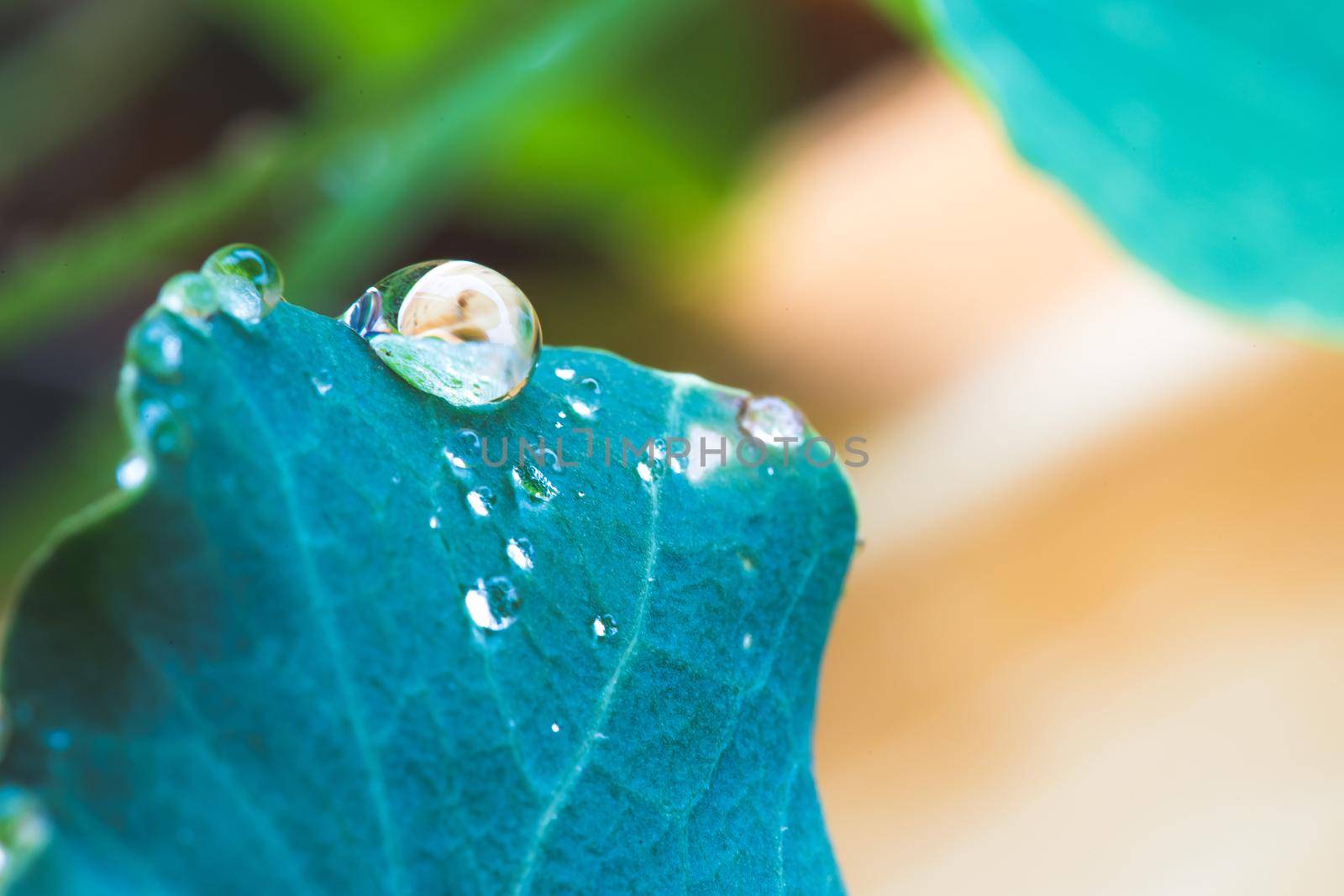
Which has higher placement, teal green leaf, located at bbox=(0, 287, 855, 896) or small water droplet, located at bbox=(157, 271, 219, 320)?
small water droplet, located at bbox=(157, 271, 219, 320)

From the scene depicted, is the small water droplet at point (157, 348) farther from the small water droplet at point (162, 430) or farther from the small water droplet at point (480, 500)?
the small water droplet at point (480, 500)

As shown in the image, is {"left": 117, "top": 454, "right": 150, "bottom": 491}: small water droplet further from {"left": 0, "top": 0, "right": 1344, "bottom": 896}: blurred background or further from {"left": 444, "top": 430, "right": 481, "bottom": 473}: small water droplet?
{"left": 0, "top": 0, "right": 1344, "bottom": 896}: blurred background

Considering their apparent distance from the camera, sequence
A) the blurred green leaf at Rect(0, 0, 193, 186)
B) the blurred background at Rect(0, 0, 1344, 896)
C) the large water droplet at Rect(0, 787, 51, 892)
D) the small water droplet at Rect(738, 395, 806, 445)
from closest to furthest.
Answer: the large water droplet at Rect(0, 787, 51, 892)
the small water droplet at Rect(738, 395, 806, 445)
the blurred background at Rect(0, 0, 1344, 896)
the blurred green leaf at Rect(0, 0, 193, 186)

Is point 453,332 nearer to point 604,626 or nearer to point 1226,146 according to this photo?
point 604,626

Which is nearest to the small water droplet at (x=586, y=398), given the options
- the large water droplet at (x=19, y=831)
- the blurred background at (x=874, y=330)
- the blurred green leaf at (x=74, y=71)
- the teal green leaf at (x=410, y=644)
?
the teal green leaf at (x=410, y=644)

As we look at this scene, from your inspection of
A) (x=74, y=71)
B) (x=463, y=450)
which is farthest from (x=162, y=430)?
(x=74, y=71)

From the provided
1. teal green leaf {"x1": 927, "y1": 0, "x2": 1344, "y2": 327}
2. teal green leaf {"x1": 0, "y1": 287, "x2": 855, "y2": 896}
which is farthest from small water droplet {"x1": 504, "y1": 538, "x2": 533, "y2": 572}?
teal green leaf {"x1": 927, "y1": 0, "x2": 1344, "y2": 327}

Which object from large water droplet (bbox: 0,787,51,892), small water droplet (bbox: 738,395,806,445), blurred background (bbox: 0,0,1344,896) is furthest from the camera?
blurred background (bbox: 0,0,1344,896)
